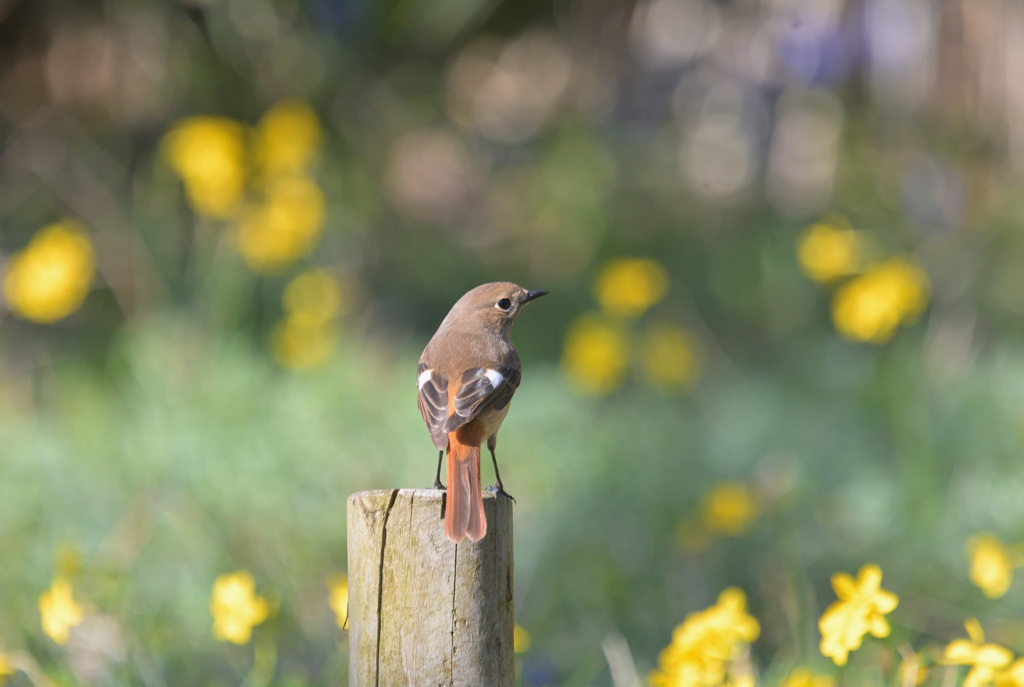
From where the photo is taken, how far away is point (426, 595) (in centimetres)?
174

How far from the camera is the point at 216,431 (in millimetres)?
4188

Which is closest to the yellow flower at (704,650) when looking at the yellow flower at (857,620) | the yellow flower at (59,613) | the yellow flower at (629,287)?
the yellow flower at (857,620)

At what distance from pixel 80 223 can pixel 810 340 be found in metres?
4.17

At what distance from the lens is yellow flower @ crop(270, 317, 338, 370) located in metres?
4.78

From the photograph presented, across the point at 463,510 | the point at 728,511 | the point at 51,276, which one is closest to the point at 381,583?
the point at 463,510

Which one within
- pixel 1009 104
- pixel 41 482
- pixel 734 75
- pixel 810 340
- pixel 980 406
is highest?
pixel 734 75

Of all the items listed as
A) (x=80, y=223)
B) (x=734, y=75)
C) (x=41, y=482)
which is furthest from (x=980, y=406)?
(x=734, y=75)

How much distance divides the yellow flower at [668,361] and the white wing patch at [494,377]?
2.72 m

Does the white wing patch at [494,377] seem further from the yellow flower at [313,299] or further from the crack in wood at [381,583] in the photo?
the yellow flower at [313,299]

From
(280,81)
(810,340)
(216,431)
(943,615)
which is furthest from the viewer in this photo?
(280,81)

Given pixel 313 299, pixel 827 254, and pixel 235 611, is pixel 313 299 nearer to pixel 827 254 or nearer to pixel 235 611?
pixel 827 254

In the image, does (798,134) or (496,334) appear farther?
(798,134)

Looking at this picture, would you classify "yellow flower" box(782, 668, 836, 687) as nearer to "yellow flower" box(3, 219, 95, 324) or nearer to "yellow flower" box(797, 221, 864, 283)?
"yellow flower" box(797, 221, 864, 283)

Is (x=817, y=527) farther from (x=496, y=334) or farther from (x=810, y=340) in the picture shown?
(x=810, y=340)
